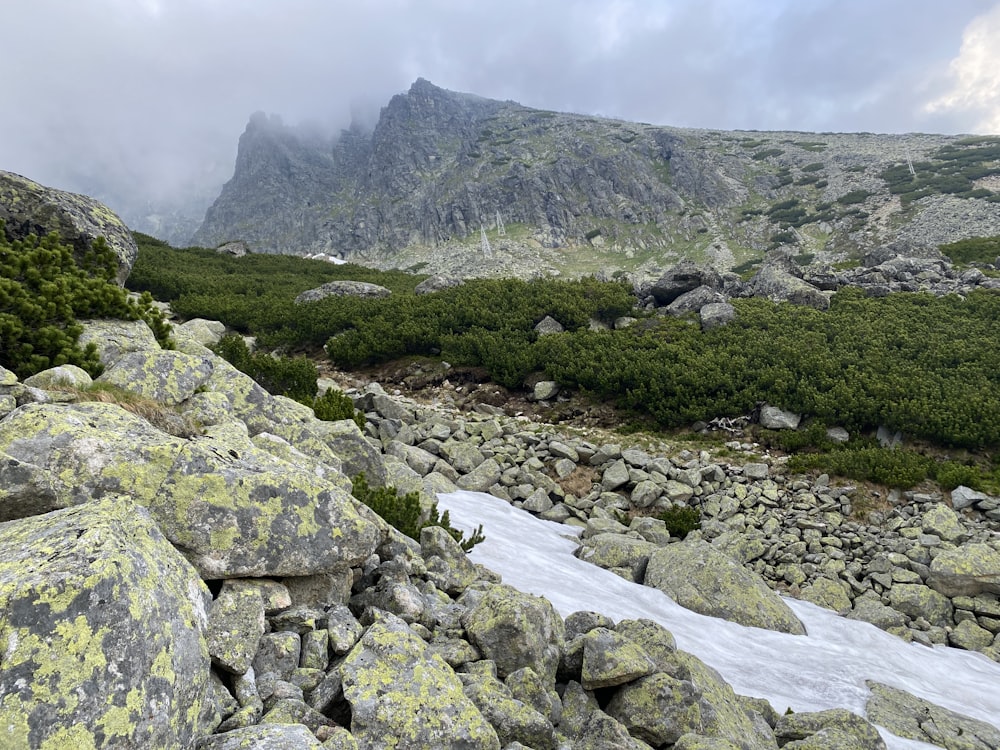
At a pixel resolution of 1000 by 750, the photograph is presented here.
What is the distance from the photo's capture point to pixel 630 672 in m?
4.50

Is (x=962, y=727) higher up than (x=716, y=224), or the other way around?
(x=716, y=224)

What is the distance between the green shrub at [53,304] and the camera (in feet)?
22.4

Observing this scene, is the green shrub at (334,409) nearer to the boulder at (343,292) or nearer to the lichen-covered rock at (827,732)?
the lichen-covered rock at (827,732)

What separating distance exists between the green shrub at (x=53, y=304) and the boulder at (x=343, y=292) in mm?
14880

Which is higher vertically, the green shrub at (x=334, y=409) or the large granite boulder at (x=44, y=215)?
the large granite boulder at (x=44, y=215)

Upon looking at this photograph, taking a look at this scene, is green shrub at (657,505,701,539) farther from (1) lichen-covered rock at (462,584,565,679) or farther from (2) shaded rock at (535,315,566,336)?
(2) shaded rock at (535,315,566,336)

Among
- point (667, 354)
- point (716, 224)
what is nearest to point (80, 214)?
point (667, 354)

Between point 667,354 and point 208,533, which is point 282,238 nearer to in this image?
point 667,354

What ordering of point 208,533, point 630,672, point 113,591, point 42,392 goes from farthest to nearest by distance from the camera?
point 42,392, point 630,672, point 208,533, point 113,591

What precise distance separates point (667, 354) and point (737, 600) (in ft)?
34.3

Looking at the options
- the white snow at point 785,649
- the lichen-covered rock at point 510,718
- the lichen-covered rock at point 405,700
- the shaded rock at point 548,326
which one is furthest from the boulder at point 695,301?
the lichen-covered rock at point 405,700

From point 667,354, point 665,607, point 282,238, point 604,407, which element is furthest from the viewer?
point 282,238

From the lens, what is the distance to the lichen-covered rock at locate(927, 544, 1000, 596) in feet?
30.5

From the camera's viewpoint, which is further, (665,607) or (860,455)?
(860,455)
